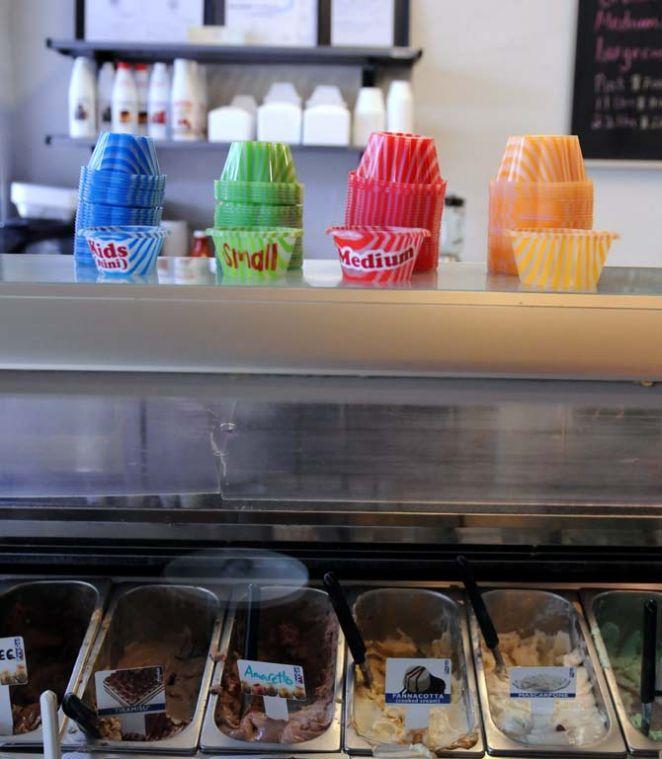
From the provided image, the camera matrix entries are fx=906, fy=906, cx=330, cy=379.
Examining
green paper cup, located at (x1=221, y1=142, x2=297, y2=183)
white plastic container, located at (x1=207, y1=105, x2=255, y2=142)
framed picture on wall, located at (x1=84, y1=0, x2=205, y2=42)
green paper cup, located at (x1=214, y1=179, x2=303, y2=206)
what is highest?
framed picture on wall, located at (x1=84, y1=0, x2=205, y2=42)

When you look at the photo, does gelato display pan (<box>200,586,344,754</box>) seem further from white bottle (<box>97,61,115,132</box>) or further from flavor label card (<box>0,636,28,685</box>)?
white bottle (<box>97,61,115,132</box>)

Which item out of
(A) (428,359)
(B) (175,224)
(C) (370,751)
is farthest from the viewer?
(B) (175,224)

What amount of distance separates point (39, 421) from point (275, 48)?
2.60m

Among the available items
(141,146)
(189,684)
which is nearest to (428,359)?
(141,146)

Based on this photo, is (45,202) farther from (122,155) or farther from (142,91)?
(122,155)

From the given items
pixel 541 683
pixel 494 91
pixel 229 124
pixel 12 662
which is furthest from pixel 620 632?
pixel 494 91

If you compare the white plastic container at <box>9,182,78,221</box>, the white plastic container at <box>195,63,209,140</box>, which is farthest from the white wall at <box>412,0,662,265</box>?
the white plastic container at <box>9,182,78,221</box>

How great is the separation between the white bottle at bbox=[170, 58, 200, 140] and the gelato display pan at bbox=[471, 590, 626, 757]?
263 cm

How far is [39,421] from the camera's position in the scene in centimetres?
111

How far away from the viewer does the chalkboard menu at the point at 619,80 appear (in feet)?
11.9

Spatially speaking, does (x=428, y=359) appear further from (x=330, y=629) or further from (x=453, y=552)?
(x=330, y=629)

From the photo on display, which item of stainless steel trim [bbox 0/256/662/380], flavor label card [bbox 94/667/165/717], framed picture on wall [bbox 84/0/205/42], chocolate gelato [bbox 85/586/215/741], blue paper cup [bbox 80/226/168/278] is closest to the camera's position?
stainless steel trim [bbox 0/256/662/380]

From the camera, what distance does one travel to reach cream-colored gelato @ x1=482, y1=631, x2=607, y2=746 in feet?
3.62

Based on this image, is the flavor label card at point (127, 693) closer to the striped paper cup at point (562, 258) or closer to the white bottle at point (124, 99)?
the striped paper cup at point (562, 258)
